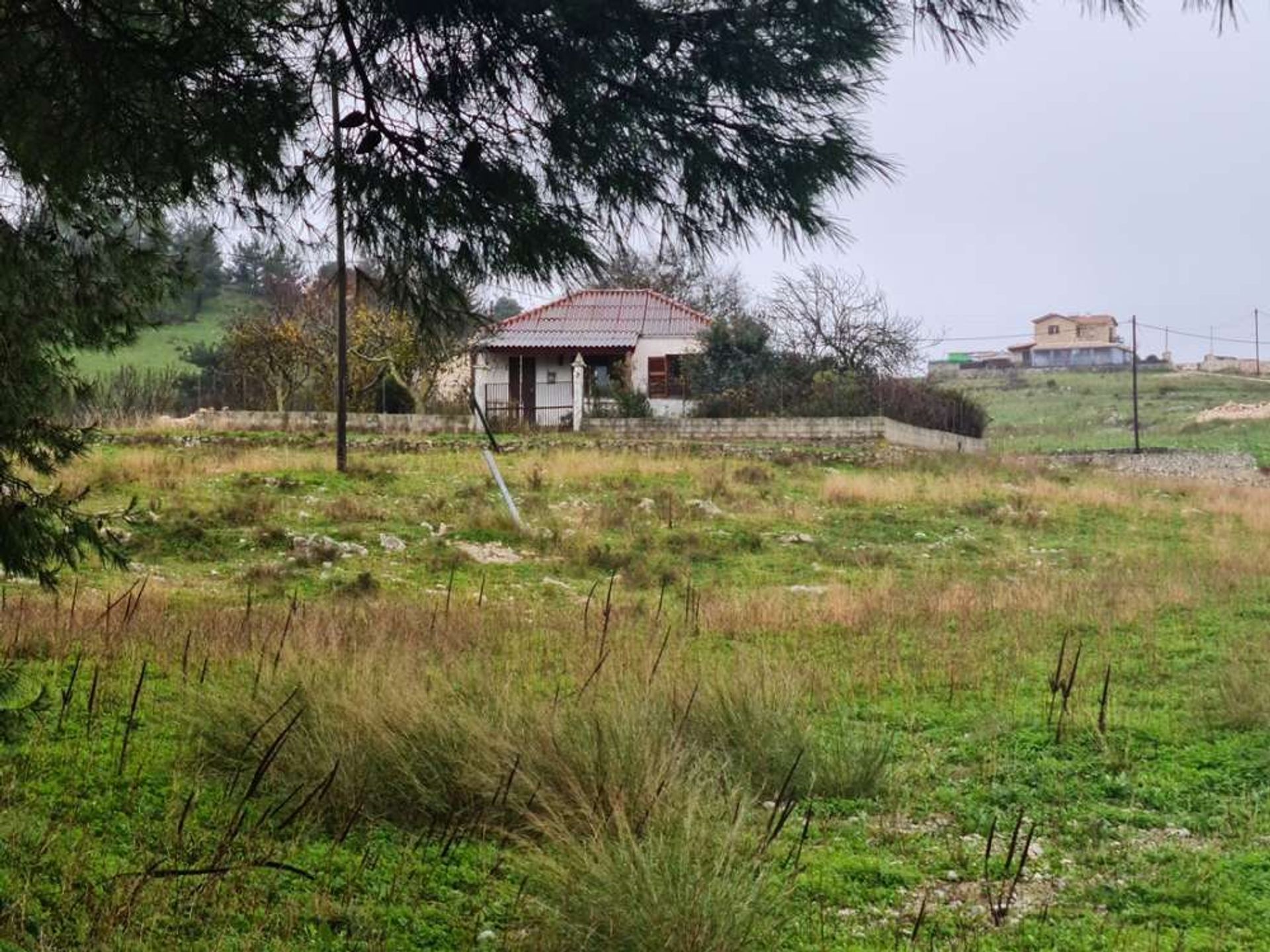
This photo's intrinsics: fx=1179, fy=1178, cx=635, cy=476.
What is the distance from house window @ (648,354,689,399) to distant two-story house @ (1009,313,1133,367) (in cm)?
6000

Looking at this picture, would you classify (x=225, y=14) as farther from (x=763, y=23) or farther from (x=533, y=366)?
(x=533, y=366)

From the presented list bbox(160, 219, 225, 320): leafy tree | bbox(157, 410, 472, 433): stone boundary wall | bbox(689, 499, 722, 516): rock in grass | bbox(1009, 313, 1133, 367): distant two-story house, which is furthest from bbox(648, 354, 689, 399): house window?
bbox(1009, 313, 1133, 367): distant two-story house

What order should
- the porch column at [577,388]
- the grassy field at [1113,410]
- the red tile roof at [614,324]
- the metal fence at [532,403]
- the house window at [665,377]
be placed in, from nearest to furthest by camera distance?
the porch column at [577,388] < the metal fence at [532,403] < the house window at [665,377] < the red tile roof at [614,324] < the grassy field at [1113,410]

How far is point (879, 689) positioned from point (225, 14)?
539 cm

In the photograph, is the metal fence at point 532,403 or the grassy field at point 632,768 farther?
the metal fence at point 532,403

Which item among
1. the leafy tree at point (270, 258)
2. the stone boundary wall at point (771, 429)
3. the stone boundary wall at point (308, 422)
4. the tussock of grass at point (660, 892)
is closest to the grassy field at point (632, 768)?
the tussock of grass at point (660, 892)

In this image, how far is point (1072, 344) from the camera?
317ft

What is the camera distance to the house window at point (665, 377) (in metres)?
37.9

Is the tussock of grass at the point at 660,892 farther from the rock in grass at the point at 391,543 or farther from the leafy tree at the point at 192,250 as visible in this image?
the rock in grass at the point at 391,543

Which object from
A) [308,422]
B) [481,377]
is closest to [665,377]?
[481,377]

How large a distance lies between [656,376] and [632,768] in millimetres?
35581

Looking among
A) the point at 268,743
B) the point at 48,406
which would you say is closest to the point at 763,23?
the point at 268,743

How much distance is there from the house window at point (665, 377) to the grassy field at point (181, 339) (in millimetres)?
15886

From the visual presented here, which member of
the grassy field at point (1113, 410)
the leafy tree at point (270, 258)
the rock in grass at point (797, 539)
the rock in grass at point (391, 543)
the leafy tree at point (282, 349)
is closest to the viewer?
the leafy tree at point (270, 258)
